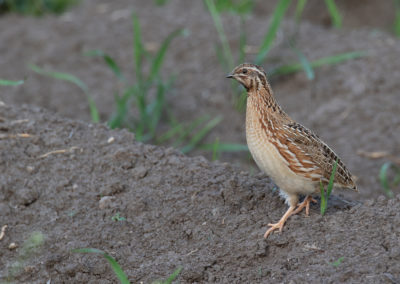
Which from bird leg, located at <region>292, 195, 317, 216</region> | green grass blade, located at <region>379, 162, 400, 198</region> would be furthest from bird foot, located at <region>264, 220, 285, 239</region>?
green grass blade, located at <region>379, 162, 400, 198</region>

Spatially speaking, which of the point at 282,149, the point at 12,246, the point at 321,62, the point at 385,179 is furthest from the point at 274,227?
the point at 321,62

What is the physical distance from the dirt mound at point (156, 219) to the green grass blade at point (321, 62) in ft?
10.3

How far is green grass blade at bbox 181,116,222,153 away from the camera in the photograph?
6988 mm

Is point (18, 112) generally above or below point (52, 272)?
above

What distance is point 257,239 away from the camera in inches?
160

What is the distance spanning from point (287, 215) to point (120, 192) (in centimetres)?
126

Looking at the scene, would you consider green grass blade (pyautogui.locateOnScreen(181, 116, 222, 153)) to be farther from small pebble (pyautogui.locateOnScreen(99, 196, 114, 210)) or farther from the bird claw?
the bird claw

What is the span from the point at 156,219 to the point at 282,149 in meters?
1.01

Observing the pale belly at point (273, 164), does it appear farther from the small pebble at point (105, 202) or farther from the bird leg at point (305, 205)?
the small pebble at point (105, 202)

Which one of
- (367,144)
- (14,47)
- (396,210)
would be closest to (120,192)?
(396,210)

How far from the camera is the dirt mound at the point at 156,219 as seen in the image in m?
3.86

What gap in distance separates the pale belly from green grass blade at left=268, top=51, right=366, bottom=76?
368cm

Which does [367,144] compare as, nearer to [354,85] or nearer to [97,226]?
[354,85]

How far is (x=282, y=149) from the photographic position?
414 cm
